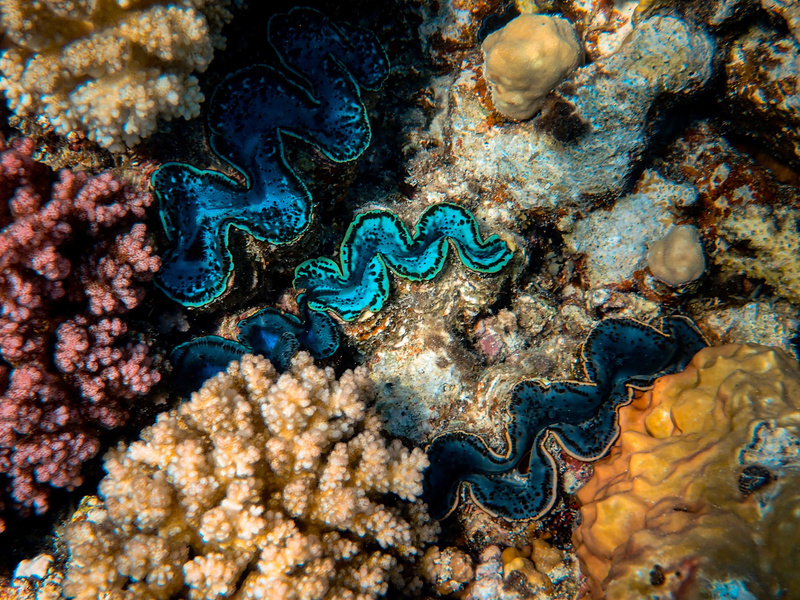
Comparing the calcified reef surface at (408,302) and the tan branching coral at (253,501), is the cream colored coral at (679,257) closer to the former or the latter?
the calcified reef surface at (408,302)

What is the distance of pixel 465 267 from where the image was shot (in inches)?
104

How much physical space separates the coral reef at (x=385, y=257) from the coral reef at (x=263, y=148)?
36 centimetres

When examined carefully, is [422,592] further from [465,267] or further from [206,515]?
[465,267]

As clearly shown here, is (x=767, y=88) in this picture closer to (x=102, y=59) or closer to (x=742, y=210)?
(x=742, y=210)

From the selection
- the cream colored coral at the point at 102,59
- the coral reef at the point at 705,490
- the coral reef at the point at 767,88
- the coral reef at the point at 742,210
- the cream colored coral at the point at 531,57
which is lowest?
the coral reef at the point at 705,490

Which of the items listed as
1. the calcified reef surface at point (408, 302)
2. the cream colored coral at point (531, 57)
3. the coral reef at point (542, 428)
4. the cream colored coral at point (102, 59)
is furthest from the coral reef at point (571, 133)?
the cream colored coral at point (102, 59)

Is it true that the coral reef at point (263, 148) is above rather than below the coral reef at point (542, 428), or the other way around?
above

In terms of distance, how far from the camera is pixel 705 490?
5.85ft

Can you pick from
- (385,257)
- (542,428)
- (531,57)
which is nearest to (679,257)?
(542,428)

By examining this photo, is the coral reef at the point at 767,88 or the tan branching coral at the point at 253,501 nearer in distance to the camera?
the tan branching coral at the point at 253,501

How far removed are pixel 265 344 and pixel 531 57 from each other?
2.20 metres

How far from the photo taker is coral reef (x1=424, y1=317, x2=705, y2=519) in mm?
2482

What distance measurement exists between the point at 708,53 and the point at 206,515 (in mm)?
3331

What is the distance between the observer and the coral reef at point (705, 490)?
5.08 ft
